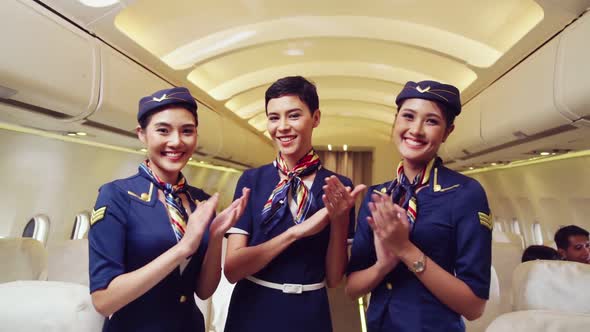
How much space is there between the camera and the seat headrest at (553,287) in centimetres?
232

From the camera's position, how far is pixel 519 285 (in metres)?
2.54

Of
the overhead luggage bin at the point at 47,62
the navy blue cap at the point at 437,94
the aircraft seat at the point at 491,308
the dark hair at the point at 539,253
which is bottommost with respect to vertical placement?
the aircraft seat at the point at 491,308

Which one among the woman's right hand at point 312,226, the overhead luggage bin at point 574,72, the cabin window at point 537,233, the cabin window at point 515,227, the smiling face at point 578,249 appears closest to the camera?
the woman's right hand at point 312,226

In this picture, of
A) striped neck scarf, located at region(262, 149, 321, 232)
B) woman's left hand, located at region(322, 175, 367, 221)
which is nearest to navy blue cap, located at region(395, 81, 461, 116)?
woman's left hand, located at region(322, 175, 367, 221)

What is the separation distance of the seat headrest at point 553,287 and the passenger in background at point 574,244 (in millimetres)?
2924

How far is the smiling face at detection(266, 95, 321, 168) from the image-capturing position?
182cm

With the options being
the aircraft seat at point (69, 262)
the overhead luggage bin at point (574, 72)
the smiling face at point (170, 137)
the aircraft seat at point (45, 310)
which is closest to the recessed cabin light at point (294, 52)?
the overhead luggage bin at point (574, 72)

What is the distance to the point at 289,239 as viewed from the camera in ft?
5.57

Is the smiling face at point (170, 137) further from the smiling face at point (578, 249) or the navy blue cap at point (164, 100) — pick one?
the smiling face at point (578, 249)

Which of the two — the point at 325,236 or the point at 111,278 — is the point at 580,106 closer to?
the point at 325,236

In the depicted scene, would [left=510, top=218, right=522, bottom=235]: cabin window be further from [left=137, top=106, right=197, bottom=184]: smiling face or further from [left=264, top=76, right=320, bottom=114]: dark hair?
[left=137, top=106, right=197, bottom=184]: smiling face

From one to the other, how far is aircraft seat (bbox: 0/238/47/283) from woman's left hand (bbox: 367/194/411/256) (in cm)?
383

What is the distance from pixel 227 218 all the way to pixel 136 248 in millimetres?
395

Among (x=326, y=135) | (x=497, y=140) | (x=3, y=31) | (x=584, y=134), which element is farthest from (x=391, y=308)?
(x=326, y=135)
